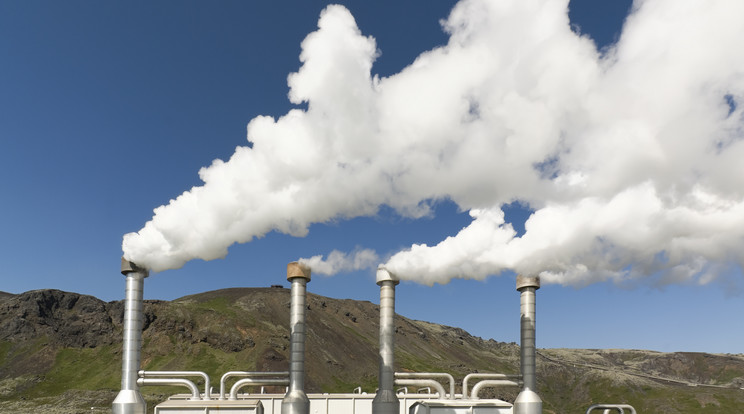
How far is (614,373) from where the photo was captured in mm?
126750

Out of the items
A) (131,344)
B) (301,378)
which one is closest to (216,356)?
(301,378)

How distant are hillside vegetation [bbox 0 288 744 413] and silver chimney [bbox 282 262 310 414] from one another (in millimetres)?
55109

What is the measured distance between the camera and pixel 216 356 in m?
104

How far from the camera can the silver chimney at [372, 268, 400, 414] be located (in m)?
24.5

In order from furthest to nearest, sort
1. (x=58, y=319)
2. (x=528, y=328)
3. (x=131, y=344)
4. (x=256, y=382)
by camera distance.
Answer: (x=58, y=319), (x=256, y=382), (x=528, y=328), (x=131, y=344)

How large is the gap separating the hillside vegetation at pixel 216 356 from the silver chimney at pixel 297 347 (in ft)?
181

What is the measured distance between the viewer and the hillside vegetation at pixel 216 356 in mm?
94500

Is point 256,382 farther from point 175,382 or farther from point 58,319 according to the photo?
point 58,319

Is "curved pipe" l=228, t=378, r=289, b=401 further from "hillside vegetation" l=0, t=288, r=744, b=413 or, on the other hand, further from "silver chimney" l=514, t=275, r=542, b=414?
"hillside vegetation" l=0, t=288, r=744, b=413

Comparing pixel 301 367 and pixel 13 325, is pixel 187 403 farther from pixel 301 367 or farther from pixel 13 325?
pixel 13 325

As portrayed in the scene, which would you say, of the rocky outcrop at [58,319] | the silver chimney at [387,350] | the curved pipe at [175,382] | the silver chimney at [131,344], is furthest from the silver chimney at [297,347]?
the rocky outcrop at [58,319]

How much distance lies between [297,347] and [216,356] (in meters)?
86.7

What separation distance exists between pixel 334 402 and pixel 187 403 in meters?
11.3

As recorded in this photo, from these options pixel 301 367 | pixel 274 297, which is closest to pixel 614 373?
pixel 274 297
